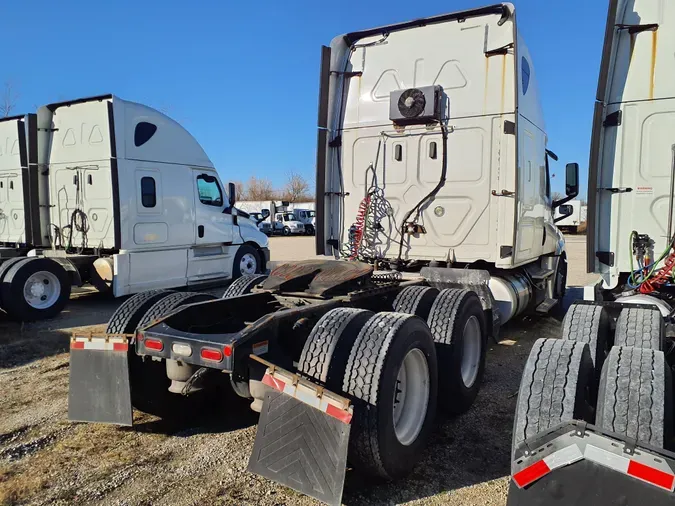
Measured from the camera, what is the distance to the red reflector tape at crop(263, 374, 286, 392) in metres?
2.89

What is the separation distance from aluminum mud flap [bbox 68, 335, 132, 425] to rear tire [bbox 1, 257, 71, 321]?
520 cm

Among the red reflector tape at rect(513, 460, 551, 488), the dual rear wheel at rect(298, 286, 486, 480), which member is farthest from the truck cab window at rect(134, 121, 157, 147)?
the red reflector tape at rect(513, 460, 551, 488)

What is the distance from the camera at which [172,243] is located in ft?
33.1

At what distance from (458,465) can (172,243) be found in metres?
7.87

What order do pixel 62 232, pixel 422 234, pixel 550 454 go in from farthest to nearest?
pixel 62 232
pixel 422 234
pixel 550 454

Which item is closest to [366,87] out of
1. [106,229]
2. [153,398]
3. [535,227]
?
[535,227]

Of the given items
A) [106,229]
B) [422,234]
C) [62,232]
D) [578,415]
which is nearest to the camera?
[578,415]

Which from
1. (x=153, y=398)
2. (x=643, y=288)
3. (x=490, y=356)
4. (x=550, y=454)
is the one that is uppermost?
(x=643, y=288)

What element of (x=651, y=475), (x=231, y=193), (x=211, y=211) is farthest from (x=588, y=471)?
(x=231, y=193)

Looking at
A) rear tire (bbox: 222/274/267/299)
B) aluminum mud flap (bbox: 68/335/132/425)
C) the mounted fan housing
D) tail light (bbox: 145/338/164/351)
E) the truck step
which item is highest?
the mounted fan housing

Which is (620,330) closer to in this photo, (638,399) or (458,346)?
(638,399)

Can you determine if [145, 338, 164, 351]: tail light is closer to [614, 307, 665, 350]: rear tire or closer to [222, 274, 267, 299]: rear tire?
[222, 274, 267, 299]: rear tire

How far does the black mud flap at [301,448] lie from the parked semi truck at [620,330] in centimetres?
91

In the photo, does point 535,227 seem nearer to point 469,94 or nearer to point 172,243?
point 469,94
